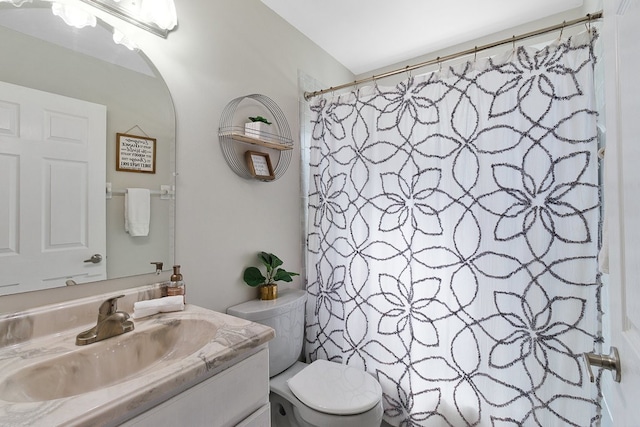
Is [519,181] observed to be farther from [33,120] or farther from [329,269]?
[33,120]

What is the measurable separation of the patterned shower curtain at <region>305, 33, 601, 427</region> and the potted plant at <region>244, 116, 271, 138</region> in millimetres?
500

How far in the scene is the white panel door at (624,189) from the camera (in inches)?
19.9

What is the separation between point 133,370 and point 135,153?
0.77m

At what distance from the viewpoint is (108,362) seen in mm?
898

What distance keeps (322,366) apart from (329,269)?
1.86 feet

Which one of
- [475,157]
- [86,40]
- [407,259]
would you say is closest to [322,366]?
[407,259]

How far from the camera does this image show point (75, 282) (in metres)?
1.03

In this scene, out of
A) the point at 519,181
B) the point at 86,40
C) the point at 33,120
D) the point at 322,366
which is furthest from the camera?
the point at 322,366

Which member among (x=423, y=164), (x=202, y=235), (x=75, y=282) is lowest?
(x=75, y=282)

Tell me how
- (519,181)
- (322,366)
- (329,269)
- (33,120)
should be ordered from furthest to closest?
1. (329,269)
2. (322,366)
3. (519,181)
4. (33,120)

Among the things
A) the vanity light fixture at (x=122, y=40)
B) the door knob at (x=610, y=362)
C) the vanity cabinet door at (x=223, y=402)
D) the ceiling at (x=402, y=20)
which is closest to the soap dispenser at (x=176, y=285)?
the vanity cabinet door at (x=223, y=402)

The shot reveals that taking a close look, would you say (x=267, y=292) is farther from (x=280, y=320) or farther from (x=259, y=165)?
(x=259, y=165)

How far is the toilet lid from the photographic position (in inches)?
51.2

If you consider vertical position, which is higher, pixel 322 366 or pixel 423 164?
pixel 423 164
